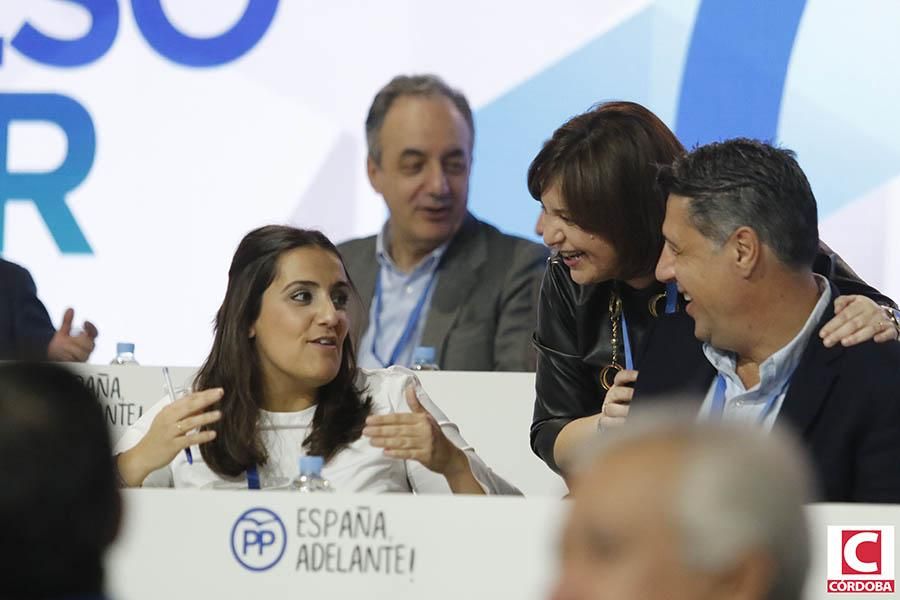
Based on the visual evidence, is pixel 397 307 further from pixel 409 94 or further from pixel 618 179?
pixel 618 179

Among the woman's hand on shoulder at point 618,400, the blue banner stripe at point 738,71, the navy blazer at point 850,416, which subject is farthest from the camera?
the blue banner stripe at point 738,71

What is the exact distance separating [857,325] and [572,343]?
0.71 metres

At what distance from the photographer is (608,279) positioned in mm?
3066

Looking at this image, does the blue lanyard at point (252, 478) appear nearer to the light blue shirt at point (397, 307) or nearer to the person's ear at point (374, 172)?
the light blue shirt at point (397, 307)

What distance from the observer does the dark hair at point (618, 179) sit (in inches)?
117

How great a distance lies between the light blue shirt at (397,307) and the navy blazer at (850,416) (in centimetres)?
284

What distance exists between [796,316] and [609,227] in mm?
445

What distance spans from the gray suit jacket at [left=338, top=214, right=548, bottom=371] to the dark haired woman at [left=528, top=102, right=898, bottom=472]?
1.81 m

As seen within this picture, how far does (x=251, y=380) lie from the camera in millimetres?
3396

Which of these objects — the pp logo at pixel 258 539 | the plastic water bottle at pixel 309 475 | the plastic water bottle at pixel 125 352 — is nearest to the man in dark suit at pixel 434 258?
the plastic water bottle at pixel 125 352

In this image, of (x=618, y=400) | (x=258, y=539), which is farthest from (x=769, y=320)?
(x=258, y=539)

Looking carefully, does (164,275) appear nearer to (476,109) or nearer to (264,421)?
(476,109)

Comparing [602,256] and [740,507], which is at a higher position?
[602,256]

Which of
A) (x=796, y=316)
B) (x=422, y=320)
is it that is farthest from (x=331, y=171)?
(x=796, y=316)
